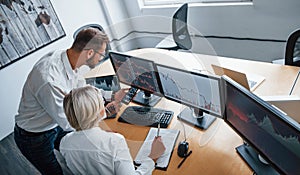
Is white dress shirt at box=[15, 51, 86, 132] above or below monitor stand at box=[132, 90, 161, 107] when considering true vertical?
above

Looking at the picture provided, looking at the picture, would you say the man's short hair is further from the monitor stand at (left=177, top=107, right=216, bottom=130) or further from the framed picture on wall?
the framed picture on wall

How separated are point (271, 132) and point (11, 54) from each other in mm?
3035

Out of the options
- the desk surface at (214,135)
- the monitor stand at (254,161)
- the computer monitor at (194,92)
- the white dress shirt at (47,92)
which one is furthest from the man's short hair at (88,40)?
the monitor stand at (254,161)

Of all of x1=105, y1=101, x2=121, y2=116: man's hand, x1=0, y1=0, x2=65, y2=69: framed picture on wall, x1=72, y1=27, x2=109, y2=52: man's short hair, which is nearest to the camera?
x1=72, y1=27, x2=109, y2=52: man's short hair

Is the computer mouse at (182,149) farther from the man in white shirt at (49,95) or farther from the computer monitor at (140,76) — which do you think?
the man in white shirt at (49,95)

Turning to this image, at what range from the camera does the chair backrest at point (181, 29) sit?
9.72 ft

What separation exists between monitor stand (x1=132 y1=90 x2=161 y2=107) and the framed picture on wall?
76.9 inches

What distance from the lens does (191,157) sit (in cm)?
135

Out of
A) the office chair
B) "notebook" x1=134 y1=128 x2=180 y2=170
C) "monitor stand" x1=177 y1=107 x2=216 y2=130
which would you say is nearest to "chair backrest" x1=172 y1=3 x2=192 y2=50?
the office chair

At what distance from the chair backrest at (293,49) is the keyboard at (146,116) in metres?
1.09

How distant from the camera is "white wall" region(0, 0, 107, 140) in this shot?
10.0 feet

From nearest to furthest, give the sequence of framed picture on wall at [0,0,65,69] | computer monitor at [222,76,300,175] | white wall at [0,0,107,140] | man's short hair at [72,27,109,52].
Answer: computer monitor at [222,76,300,175]
man's short hair at [72,27,109,52]
framed picture on wall at [0,0,65,69]
white wall at [0,0,107,140]

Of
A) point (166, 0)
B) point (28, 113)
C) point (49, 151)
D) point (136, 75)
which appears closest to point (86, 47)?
point (136, 75)

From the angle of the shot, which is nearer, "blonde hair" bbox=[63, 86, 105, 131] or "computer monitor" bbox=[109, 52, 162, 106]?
"blonde hair" bbox=[63, 86, 105, 131]
